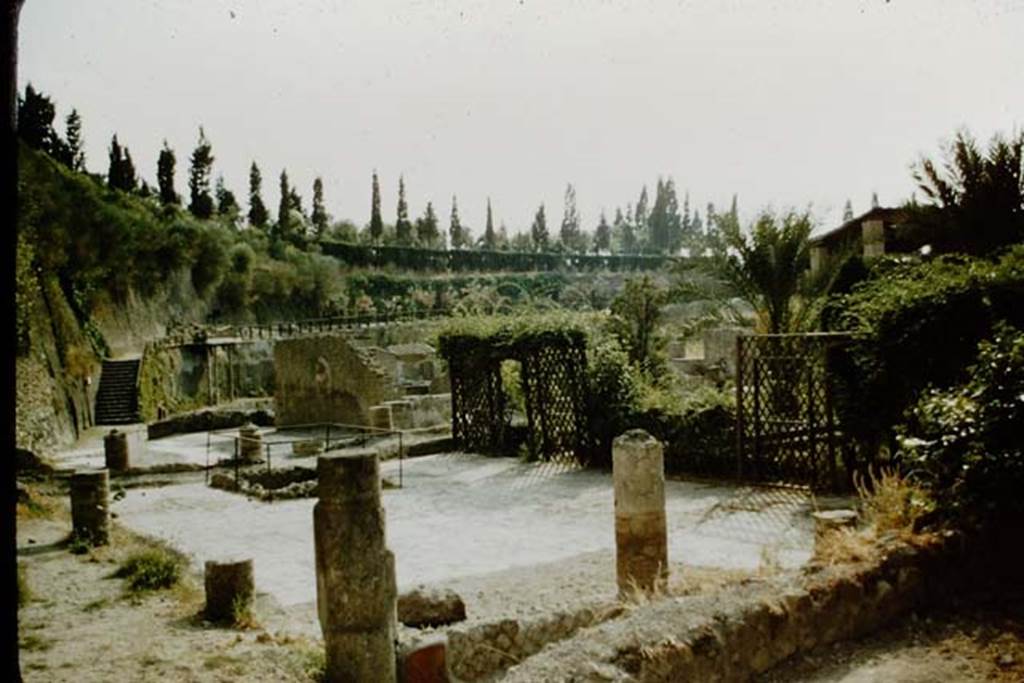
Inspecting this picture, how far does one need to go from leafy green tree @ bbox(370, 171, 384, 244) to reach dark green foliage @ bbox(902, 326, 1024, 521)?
229 feet

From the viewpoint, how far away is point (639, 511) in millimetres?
6980

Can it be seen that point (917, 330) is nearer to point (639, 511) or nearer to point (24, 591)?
point (639, 511)

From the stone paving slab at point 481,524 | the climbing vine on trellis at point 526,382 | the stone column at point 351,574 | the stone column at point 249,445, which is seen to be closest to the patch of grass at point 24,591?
the stone paving slab at point 481,524

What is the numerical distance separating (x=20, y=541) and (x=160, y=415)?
886 inches

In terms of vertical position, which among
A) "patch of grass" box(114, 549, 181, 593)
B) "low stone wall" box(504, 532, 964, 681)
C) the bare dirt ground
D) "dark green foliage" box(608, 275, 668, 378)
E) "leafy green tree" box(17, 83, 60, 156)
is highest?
"leafy green tree" box(17, 83, 60, 156)

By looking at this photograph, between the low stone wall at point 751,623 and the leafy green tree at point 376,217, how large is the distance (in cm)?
7054

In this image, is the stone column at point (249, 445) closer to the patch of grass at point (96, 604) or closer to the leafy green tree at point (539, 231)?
the patch of grass at point (96, 604)

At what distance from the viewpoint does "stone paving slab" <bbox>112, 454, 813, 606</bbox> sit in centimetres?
825

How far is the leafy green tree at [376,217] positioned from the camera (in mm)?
75562

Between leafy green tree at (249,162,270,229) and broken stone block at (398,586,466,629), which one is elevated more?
leafy green tree at (249,162,270,229)

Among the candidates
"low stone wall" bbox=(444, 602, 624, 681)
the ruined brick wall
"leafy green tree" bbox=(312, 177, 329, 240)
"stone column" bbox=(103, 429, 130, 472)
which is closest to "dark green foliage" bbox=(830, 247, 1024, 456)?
"low stone wall" bbox=(444, 602, 624, 681)

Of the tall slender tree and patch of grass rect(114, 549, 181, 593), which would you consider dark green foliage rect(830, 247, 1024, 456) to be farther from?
the tall slender tree

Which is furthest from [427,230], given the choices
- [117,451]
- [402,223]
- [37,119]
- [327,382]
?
[117,451]

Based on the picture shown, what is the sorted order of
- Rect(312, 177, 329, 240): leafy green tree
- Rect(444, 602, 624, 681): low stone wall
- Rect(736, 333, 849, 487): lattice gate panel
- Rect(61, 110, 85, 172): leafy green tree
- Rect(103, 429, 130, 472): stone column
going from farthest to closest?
Rect(312, 177, 329, 240): leafy green tree < Rect(61, 110, 85, 172): leafy green tree < Rect(103, 429, 130, 472): stone column < Rect(736, 333, 849, 487): lattice gate panel < Rect(444, 602, 624, 681): low stone wall
